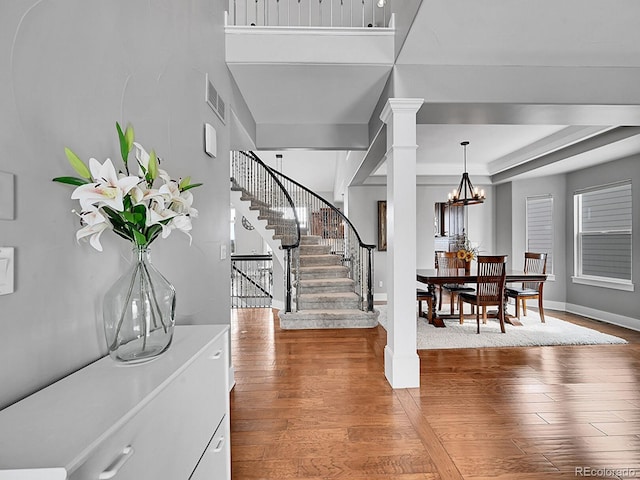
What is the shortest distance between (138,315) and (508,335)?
4.60m

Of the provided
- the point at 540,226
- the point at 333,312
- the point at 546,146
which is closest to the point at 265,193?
the point at 333,312

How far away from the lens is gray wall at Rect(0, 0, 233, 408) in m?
0.94

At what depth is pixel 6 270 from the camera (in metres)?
0.89

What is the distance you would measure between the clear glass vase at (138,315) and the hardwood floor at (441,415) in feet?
3.82

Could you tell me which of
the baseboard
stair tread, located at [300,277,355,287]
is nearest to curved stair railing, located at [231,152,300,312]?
stair tread, located at [300,277,355,287]

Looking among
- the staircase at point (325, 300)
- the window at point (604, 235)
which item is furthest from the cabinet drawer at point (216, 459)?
the window at point (604, 235)

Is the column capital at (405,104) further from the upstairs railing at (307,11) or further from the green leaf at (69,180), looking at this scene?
Answer: the upstairs railing at (307,11)

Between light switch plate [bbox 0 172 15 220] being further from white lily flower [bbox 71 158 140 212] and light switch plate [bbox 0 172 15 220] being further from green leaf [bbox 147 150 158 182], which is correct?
green leaf [bbox 147 150 158 182]

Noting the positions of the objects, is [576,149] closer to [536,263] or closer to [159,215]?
[536,263]

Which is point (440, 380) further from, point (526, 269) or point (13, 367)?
point (526, 269)

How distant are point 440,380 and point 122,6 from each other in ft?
11.0

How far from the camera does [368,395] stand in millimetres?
2732

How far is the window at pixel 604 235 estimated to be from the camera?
5.14 metres

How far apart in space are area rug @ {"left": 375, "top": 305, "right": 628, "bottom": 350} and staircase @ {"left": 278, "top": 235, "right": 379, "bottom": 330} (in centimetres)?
52
